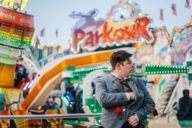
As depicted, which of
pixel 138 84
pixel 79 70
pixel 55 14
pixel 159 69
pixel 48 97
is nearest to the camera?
pixel 138 84

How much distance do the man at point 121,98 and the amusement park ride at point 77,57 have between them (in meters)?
4.51

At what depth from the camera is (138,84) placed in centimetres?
193

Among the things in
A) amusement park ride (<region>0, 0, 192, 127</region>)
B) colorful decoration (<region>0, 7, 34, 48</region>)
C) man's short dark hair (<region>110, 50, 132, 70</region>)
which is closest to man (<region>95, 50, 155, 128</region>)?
man's short dark hair (<region>110, 50, 132, 70</region>)

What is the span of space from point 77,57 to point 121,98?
19.9ft

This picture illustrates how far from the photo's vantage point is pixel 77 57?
7.85 meters

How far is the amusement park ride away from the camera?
659 cm

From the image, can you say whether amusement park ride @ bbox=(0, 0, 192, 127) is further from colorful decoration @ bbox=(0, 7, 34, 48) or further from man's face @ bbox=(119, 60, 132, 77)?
man's face @ bbox=(119, 60, 132, 77)

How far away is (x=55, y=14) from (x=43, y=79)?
147 cm

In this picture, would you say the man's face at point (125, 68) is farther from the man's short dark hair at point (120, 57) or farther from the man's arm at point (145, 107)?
the man's arm at point (145, 107)

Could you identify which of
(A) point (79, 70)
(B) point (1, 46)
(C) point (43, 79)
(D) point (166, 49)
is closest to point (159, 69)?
(D) point (166, 49)

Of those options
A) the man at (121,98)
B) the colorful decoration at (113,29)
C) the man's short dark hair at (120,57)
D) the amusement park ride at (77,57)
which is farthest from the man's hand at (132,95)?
the colorful decoration at (113,29)

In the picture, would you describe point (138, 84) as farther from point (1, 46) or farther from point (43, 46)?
point (43, 46)

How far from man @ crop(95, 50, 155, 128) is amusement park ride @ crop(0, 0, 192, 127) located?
14.8 feet

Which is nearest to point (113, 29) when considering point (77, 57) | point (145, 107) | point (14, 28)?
point (77, 57)
